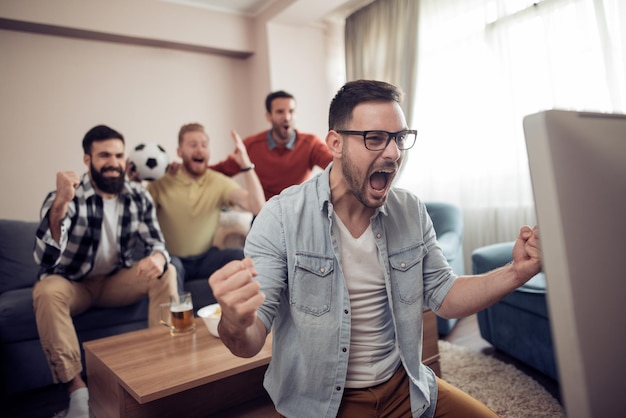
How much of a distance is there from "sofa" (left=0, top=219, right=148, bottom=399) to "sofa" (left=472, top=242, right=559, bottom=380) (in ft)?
5.81

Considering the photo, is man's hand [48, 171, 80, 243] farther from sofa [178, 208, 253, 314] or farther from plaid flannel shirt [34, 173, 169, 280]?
sofa [178, 208, 253, 314]

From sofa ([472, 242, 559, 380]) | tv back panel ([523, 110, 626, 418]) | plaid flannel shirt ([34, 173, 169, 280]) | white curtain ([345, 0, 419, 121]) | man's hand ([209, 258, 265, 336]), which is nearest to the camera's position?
tv back panel ([523, 110, 626, 418])

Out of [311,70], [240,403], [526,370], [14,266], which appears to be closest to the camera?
[240,403]

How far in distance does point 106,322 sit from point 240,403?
3.76 ft

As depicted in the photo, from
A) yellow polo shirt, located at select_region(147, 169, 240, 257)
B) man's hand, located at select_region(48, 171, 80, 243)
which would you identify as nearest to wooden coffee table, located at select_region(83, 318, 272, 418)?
man's hand, located at select_region(48, 171, 80, 243)

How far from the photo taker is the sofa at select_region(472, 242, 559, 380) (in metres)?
1.87

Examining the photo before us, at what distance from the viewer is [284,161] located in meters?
3.12

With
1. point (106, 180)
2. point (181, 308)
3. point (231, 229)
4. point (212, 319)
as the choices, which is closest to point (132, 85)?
point (231, 229)

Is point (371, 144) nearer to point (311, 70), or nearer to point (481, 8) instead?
point (481, 8)

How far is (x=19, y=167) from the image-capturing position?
3.42 metres

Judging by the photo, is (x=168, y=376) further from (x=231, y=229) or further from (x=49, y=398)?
(x=231, y=229)

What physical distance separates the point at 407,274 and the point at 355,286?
133 millimetres

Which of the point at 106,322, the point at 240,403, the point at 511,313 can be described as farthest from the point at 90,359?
the point at 511,313

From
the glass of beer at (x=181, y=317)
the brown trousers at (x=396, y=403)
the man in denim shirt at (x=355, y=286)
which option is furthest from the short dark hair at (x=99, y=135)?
the brown trousers at (x=396, y=403)
